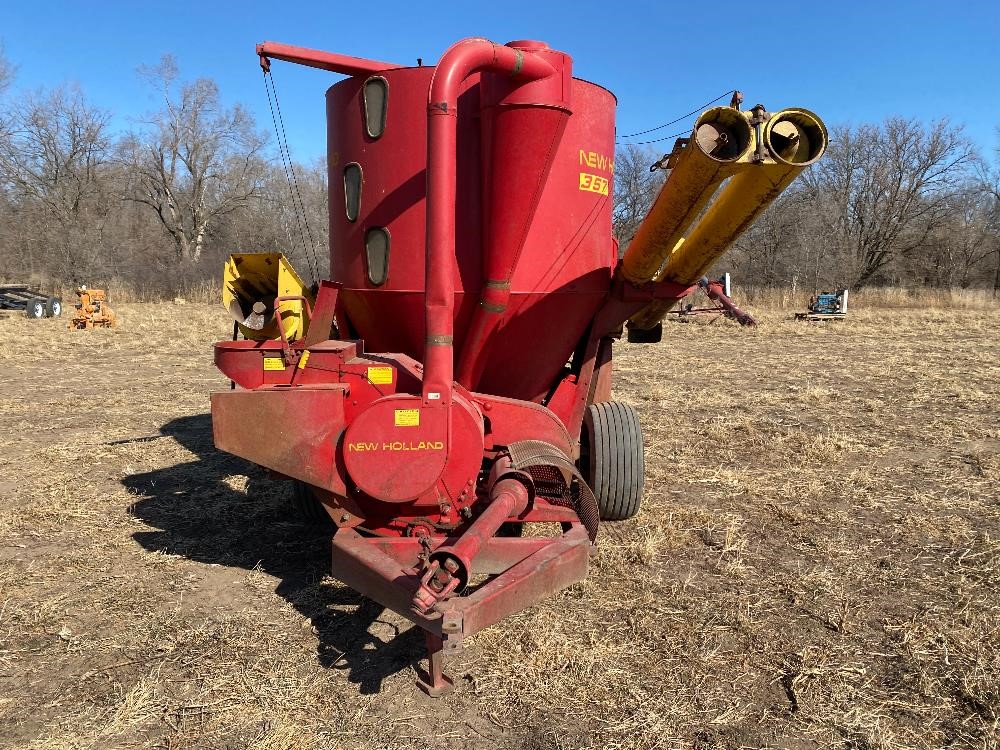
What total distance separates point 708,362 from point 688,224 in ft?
32.9

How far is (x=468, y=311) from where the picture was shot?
13.9 ft

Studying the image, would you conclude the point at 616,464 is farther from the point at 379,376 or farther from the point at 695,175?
the point at 695,175

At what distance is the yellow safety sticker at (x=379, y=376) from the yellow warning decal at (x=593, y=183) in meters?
1.81

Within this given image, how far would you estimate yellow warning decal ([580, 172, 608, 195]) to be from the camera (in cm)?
442

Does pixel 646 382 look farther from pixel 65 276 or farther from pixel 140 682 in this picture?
pixel 65 276

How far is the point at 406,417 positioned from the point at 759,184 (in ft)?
6.62

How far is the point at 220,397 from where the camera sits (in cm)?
346

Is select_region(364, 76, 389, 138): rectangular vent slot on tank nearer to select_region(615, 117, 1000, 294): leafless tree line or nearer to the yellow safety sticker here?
the yellow safety sticker

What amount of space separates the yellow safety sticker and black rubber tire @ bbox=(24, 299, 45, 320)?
2082 cm

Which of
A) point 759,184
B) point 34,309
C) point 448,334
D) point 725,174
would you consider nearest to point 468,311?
point 448,334

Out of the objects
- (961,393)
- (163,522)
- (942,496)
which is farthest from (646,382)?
(163,522)

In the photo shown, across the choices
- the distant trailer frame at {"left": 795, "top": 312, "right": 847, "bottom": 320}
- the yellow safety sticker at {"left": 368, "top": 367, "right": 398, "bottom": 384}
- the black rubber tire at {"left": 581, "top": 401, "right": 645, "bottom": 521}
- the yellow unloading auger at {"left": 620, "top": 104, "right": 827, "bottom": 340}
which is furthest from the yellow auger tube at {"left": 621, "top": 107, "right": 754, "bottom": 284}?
the distant trailer frame at {"left": 795, "top": 312, "right": 847, "bottom": 320}

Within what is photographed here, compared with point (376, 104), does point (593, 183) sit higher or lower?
lower

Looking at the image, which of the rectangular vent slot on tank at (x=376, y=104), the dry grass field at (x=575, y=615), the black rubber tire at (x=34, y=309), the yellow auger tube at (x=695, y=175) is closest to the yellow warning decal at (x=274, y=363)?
the dry grass field at (x=575, y=615)
